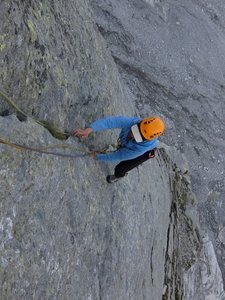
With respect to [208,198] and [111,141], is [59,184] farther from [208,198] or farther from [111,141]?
[208,198]

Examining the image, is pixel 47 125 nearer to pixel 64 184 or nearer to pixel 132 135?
pixel 64 184

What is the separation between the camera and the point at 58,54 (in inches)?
326

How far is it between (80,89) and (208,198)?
1391 centimetres

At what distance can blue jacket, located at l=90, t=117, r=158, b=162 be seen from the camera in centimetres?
829

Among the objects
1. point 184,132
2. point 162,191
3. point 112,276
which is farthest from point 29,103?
point 184,132

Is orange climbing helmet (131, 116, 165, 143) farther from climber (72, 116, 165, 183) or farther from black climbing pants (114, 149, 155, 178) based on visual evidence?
black climbing pants (114, 149, 155, 178)

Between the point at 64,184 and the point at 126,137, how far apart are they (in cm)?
154

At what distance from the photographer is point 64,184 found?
784cm

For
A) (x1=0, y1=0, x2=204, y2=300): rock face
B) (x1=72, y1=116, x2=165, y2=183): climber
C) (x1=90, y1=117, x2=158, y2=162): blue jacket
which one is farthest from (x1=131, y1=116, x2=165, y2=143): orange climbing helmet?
(x1=0, y1=0, x2=204, y2=300): rock face

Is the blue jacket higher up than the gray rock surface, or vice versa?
the blue jacket

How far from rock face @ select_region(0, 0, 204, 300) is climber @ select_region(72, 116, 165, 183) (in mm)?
543

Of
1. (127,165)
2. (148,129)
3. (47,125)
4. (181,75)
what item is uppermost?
(148,129)

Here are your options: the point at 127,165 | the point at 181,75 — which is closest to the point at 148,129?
the point at 127,165

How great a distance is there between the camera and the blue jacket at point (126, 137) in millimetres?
8289
